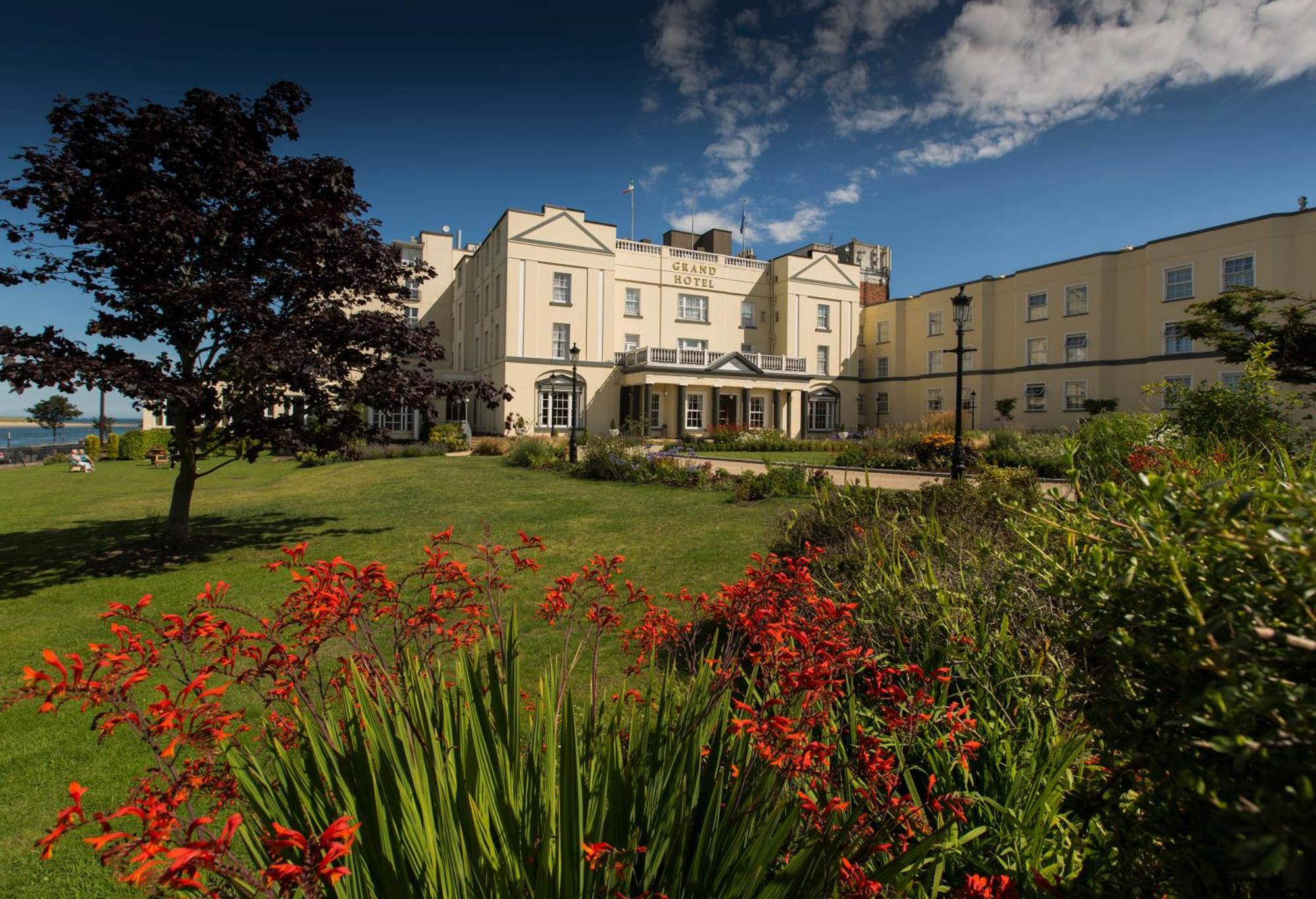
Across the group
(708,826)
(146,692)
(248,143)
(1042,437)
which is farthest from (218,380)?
(1042,437)

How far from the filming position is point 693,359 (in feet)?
107

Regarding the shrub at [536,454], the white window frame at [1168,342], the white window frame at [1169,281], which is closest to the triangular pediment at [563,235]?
the shrub at [536,454]

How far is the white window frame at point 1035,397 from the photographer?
32219mm

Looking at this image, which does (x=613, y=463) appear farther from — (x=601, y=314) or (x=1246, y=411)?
(x=601, y=314)

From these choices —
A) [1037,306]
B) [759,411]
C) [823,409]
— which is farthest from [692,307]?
[1037,306]

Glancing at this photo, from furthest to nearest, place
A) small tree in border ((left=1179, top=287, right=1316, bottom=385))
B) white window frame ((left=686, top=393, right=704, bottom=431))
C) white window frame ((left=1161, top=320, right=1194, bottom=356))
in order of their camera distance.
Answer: white window frame ((left=686, top=393, right=704, bottom=431)) < white window frame ((left=1161, top=320, right=1194, bottom=356)) < small tree in border ((left=1179, top=287, right=1316, bottom=385))

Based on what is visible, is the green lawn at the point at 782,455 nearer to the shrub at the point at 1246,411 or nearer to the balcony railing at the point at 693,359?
the balcony railing at the point at 693,359

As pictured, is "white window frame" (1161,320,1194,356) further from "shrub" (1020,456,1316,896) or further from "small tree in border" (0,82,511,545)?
"shrub" (1020,456,1316,896)

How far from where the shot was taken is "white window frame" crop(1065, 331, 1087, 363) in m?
30.7

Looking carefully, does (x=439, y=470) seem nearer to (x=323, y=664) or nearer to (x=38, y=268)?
(x=38, y=268)

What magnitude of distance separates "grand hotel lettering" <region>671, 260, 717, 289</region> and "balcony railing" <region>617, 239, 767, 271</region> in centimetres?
34

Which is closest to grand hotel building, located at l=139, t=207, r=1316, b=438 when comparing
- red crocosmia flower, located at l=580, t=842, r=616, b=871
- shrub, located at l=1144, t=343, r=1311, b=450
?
shrub, located at l=1144, t=343, r=1311, b=450

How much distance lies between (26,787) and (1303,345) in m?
18.0

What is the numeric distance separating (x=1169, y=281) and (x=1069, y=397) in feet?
20.7
